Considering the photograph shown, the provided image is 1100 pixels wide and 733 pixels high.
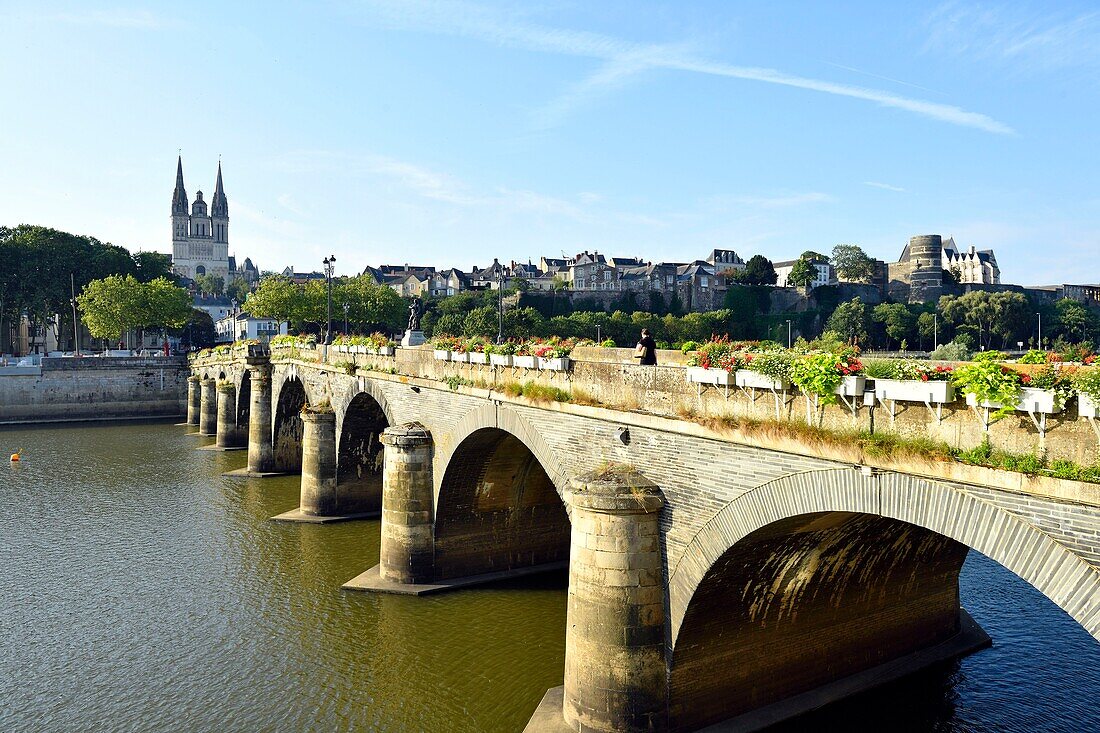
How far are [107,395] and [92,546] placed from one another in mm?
50446

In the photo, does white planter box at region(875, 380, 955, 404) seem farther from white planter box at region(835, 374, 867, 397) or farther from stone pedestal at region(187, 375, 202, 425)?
stone pedestal at region(187, 375, 202, 425)

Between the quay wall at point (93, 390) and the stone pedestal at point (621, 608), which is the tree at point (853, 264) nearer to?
the quay wall at point (93, 390)

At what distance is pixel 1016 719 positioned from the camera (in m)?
16.0

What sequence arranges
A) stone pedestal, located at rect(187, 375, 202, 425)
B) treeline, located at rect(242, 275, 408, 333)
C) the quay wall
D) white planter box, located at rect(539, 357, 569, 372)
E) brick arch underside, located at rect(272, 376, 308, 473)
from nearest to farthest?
white planter box, located at rect(539, 357, 569, 372), brick arch underside, located at rect(272, 376, 308, 473), stone pedestal, located at rect(187, 375, 202, 425), the quay wall, treeline, located at rect(242, 275, 408, 333)

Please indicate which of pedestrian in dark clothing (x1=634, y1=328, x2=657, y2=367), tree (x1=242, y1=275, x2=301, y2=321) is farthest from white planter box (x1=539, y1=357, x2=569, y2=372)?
tree (x1=242, y1=275, x2=301, y2=321)

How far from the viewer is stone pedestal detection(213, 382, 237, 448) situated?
53.9 m

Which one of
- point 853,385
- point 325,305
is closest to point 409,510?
point 853,385

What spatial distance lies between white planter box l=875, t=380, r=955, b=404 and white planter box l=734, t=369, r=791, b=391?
164 cm

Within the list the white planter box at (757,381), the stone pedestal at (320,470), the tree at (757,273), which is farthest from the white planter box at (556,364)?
the tree at (757,273)

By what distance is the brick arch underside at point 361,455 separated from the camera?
33.1 metres

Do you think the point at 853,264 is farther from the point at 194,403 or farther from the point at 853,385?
the point at 853,385

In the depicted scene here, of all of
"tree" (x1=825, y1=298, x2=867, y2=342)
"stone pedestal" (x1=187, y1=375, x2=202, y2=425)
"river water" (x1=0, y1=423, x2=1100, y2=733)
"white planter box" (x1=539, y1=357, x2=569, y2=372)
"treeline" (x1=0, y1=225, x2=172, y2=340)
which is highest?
"treeline" (x1=0, y1=225, x2=172, y2=340)

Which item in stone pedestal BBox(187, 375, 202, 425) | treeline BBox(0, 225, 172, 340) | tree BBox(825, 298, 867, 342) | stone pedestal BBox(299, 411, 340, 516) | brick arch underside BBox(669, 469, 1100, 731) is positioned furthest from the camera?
tree BBox(825, 298, 867, 342)

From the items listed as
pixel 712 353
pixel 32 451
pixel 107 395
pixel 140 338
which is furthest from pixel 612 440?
pixel 140 338
